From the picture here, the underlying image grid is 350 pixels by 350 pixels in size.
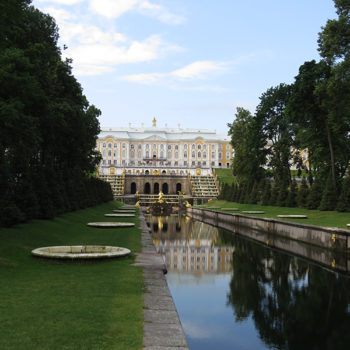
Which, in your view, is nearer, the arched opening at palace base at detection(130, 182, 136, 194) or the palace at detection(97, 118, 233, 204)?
the arched opening at palace base at detection(130, 182, 136, 194)

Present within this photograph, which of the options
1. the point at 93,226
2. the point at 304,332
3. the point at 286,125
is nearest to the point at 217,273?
the point at 304,332

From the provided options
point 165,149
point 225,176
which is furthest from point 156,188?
point 165,149

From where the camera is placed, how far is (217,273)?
1207cm

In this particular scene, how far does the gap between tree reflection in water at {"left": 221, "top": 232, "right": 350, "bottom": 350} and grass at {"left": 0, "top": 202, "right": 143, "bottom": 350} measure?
2.37 m

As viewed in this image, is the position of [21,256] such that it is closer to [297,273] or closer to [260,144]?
[297,273]

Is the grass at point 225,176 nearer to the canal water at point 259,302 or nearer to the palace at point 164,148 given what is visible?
the palace at point 164,148

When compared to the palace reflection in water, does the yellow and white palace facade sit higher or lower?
higher

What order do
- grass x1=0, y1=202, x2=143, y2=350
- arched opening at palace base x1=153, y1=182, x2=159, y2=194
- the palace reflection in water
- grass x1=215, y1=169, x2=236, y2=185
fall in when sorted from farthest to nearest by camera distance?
grass x1=215, y1=169, x2=236, y2=185, arched opening at palace base x1=153, y1=182, x2=159, y2=194, the palace reflection in water, grass x1=0, y1=202, x2=143, y2=350

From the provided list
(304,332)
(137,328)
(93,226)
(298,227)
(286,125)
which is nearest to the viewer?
(137,328)

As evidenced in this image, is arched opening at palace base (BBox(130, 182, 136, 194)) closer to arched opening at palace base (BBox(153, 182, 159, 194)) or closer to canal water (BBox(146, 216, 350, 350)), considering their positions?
arched opening at palace base (BBox(153, 182, 159, 194))

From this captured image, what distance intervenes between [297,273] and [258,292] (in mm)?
2807

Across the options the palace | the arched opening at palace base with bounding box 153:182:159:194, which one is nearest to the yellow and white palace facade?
the palace

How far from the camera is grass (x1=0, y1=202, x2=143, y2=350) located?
4.45 meters

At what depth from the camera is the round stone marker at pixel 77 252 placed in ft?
31.0
